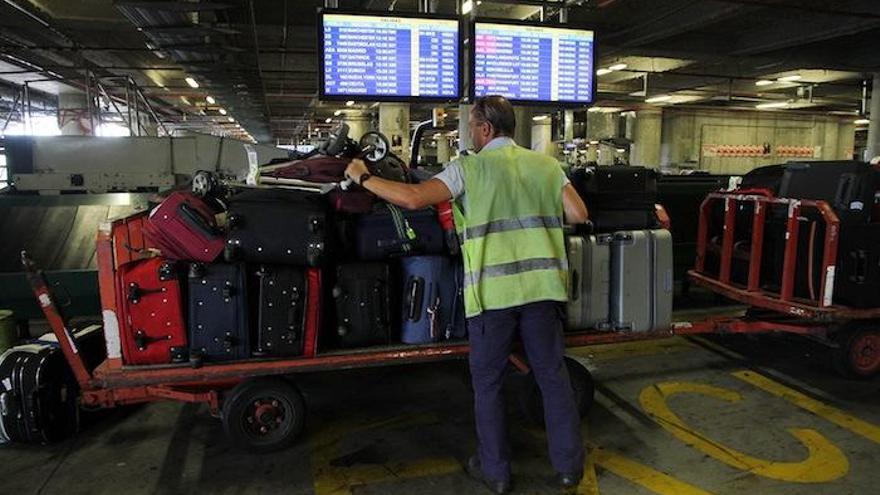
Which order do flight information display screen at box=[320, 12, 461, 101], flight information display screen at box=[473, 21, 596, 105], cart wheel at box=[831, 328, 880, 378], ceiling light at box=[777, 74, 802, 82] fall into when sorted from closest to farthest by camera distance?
cart wheel at box=[831, 328, 880, 378], flight information display screen at box=[320, 12, 461, 101], flight information display screen at box=[473, 21, 596, 105], ceiling light at box=[777, 74, 802, 82]

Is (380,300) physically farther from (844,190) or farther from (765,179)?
(765,179)

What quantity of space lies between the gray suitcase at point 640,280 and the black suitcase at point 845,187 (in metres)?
1.62

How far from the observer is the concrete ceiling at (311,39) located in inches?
310

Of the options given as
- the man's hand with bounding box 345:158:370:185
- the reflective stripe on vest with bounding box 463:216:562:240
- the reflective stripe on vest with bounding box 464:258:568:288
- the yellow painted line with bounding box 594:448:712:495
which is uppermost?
the man's hand with bounding box 345:158:370:185

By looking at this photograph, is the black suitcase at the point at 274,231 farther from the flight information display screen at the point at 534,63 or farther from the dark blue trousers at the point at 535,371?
the flight information display screen at the point at 534,63

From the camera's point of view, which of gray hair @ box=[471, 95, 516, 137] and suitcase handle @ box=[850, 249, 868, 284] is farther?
suitcase handle @ box=[850, 249, 868, 284]

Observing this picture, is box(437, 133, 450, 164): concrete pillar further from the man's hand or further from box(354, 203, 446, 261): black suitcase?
the man's hand

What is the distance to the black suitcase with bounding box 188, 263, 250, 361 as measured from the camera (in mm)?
3283

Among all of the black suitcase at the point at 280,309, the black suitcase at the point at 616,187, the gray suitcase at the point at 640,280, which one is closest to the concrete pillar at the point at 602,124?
the black suitcase at the point at 616,187

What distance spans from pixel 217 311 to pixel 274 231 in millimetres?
535

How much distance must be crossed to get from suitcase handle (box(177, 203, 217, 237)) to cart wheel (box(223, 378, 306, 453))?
889 mm

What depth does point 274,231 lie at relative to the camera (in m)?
3.32

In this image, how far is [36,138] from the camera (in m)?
9.29

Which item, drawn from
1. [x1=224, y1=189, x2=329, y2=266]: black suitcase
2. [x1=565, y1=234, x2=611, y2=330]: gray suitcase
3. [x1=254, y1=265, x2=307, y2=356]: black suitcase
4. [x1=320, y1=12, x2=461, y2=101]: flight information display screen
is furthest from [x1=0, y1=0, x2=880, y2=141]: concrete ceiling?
[x1=254, y1=265, x2=307, y2=356]: black suitcase
